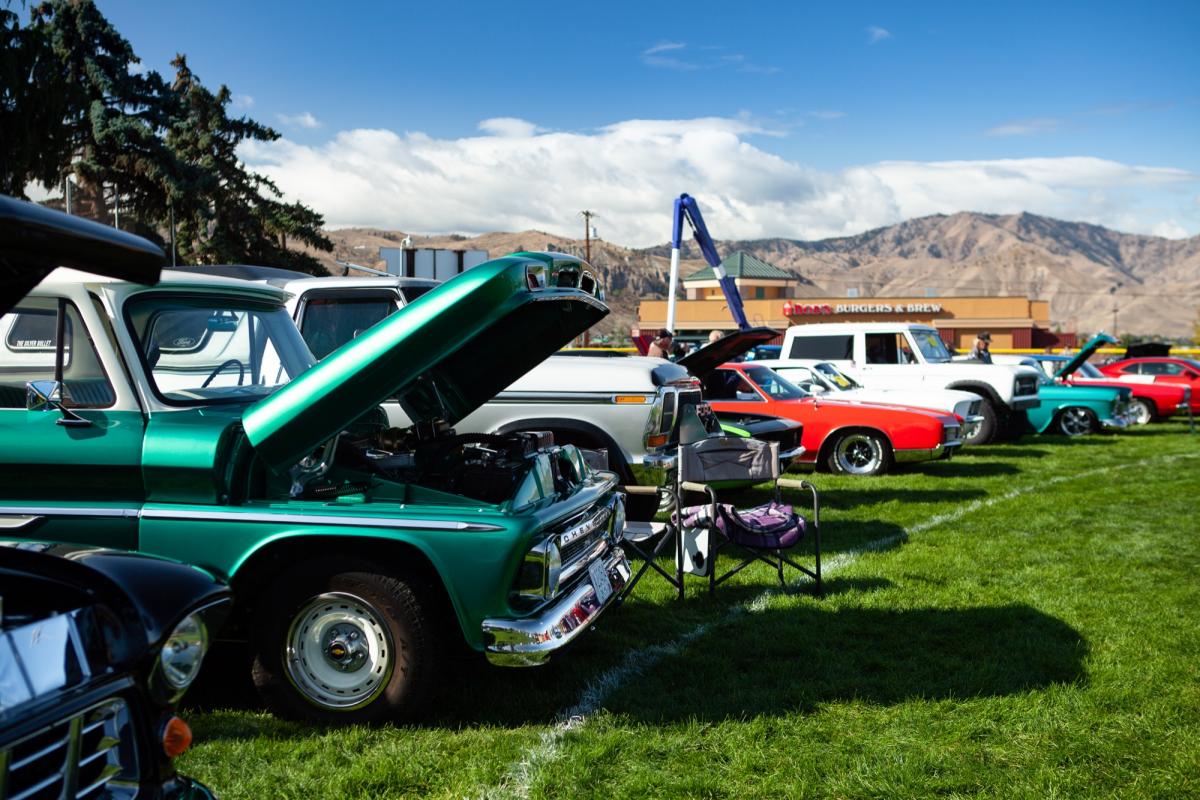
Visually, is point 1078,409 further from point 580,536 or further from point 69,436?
point 69,436

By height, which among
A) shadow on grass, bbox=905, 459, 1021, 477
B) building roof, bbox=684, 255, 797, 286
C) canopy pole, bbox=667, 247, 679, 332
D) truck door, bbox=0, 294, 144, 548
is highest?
building roof, bbox=684, 255, 797, 286

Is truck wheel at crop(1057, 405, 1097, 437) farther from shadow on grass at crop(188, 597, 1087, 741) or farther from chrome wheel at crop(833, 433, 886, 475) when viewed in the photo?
shadow on grass at crop(188, 597, 1087, 741)

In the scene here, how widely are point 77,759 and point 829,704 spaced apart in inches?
138

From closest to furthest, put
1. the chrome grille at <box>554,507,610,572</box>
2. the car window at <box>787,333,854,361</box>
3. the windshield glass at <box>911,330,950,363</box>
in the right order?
the chrome grille at <box>554,507,610,572</box> → the windshield glass at <box>911,330,950,363</box> → the car window at <box>787,333,854,361</box>

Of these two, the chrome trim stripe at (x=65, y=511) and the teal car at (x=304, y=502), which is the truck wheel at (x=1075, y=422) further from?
the chrome trim stripe at (x=65, y=511)

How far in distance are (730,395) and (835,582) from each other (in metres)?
6.21

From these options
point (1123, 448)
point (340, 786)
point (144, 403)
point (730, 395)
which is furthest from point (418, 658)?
point (1123, 448)

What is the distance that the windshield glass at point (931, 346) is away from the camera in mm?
16984

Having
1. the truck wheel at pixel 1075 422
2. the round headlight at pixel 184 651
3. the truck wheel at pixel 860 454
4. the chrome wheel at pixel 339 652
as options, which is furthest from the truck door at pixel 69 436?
the truck wheel at pixel 1075 422

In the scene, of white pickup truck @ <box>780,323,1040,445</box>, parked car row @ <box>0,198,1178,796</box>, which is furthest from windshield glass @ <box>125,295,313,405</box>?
white pickup truck @ <box>780,323,1040,445</box>

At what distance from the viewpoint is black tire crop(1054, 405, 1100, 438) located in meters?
18.0

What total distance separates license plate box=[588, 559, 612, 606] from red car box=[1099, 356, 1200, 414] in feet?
63.6

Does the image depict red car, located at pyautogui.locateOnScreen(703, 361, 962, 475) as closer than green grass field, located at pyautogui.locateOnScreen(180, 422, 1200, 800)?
No

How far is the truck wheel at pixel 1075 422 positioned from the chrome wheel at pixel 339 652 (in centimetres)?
1684
